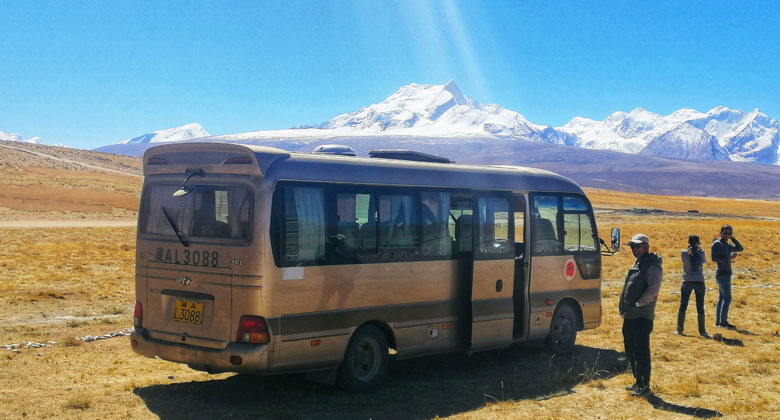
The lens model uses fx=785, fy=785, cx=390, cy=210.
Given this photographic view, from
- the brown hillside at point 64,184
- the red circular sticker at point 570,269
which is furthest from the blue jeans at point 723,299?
the brown hillside at point 64,184

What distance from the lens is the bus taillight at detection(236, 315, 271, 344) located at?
8859 mm

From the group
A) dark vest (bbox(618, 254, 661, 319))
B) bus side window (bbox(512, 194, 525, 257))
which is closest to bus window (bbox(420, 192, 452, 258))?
bus side window (bbox(512, 194, 525, 257))

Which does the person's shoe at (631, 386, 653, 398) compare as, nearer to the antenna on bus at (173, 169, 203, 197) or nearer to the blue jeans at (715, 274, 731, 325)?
the antenna on bus at (173, 169, 203, 197)

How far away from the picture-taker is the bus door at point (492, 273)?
11500 mm

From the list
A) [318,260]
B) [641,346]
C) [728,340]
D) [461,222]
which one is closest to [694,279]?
[728,340]

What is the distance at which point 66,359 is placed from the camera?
12016 millimetres

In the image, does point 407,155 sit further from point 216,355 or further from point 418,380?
point 216,355

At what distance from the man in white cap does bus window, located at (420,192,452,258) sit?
2491 mm

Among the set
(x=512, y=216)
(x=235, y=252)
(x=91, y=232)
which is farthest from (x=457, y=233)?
(x=91, y=232)

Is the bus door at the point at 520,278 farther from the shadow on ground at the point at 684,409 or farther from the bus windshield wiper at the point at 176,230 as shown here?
the bus windshield wiper at the point at 176,230

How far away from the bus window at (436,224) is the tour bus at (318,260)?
0.02 m

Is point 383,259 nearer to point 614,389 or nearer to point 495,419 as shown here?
point 495,419

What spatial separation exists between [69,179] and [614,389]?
104 meters

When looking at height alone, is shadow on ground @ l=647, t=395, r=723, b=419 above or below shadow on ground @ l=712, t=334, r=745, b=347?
above
